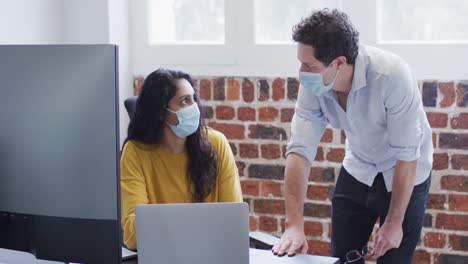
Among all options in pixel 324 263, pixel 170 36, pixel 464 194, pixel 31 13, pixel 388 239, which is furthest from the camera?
pixel 170 36

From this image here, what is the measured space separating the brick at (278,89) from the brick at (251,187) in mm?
399

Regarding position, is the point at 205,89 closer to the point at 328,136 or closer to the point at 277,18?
the point at 277,18

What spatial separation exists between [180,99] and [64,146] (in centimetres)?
93

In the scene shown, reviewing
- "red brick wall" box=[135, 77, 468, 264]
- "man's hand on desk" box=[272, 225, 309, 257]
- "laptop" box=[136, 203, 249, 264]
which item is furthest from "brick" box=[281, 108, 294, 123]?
"laptop" box=[136, 203, 249, 264]

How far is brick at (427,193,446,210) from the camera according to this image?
283 centimetres

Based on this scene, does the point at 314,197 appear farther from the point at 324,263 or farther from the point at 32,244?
the point at 32,244

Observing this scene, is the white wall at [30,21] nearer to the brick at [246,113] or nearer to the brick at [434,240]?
the brick at [246,113]

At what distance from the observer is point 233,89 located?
3129mm

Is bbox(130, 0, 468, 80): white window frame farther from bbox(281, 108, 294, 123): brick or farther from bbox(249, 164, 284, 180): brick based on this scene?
bbox(249, 164, 284, 180): brick

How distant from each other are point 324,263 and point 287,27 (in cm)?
165

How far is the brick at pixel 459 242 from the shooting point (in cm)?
283

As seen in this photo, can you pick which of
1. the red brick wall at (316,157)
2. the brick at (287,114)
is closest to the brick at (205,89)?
the red brick wall at (316,157)

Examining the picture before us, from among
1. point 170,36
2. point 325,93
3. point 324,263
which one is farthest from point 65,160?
point 170,36

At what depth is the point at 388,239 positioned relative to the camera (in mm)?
2074
